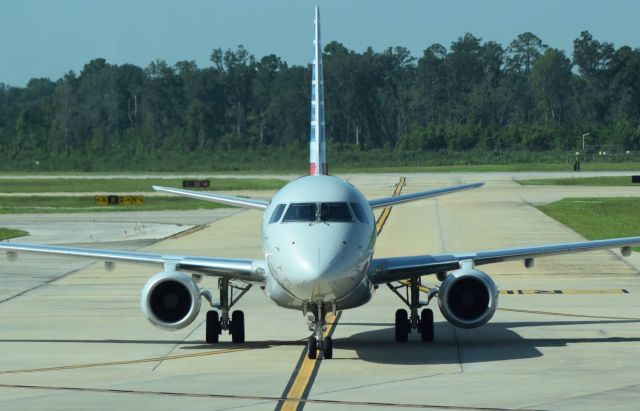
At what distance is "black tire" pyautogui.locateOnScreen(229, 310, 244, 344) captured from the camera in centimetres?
2388

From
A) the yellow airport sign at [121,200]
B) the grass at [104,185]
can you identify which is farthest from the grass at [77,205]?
the grass at [104,185]

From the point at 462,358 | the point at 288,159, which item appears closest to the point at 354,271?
the point at 462,358

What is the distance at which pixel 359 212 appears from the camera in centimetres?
2156

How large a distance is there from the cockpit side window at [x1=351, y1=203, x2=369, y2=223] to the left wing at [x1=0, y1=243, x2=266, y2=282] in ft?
6.86

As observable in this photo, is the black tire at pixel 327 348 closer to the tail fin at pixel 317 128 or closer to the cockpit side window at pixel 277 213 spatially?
the cockpit side window at pixel 277 213

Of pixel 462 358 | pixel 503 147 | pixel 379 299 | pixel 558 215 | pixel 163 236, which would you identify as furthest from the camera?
pixel 503 147

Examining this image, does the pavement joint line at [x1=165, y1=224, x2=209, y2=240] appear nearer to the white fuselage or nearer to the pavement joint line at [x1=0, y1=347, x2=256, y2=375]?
the pavement joint line at [x1=0, y1=347, x2=256, y2=375]

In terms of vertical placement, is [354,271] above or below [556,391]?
above

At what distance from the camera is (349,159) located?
16512 centimetres

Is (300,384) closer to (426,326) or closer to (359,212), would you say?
(359,212)

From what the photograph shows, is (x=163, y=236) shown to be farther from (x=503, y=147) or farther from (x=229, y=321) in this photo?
(x=503, y=147)

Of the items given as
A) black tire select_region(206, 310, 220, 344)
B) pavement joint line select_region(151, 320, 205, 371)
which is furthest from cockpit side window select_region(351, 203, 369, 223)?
pavement joint line select_region(151, 320, 205, 371)

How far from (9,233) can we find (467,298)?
36.9 metres

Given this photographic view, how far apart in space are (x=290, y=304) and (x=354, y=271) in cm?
161
